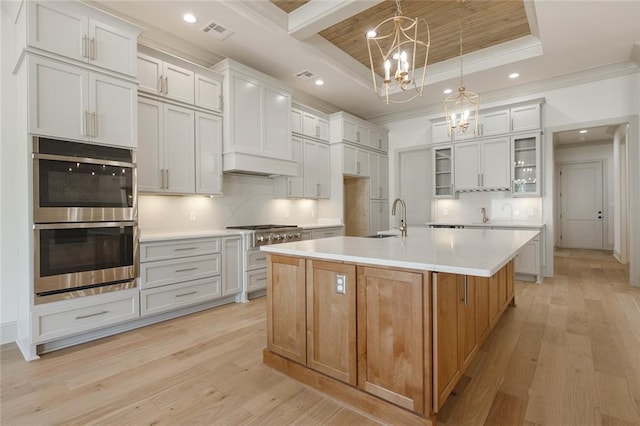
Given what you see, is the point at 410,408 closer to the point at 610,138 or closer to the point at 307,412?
the point at 307,412

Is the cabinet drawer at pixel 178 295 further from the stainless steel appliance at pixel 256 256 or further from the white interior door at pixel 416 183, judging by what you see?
the white interior door at pixel 416 183

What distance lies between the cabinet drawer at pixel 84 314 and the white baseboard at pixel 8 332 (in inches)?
25.0

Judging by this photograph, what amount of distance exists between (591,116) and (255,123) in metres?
4.98

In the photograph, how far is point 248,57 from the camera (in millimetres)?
4266

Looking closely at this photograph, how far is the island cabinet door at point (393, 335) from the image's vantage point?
1.62 m

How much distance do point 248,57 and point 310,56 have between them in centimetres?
82

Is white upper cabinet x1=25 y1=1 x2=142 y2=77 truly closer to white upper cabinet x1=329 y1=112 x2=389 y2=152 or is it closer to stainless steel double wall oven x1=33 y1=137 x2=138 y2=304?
stainless steel double wall oven x1=33 y1=137 x2=138 y2=304

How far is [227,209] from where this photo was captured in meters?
4.42

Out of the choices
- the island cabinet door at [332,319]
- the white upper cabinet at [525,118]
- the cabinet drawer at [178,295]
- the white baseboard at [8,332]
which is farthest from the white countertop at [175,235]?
the white upper cabinet at [525,118]

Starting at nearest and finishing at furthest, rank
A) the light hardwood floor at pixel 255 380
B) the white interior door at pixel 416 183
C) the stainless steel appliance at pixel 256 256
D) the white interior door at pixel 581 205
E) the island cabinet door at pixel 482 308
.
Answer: the light hardwood floor at pixel 255 380
the island cabinet door at pixel 482 308
the stainless steel appliance at pixel 256 256
the white interior door at pixel 416 183
the white interior door at pixel 581 205

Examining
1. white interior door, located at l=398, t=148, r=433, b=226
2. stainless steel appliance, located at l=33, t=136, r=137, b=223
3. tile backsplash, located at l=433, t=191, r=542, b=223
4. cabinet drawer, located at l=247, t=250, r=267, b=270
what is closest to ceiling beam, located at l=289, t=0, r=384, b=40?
stainless steel appliance, located at l=33, t=136, r=137, b=223

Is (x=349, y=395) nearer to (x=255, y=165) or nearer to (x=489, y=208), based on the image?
(x=255, y=165)

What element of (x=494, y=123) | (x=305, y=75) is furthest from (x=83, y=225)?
(x=494, y=123)

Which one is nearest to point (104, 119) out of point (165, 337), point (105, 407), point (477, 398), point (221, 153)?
point (221, 153)
